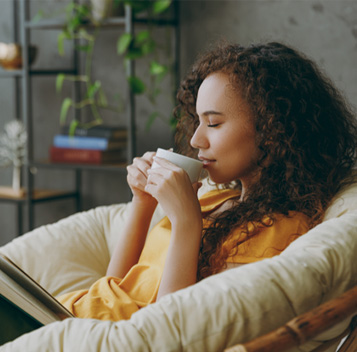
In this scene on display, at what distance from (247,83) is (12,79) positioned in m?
2.31

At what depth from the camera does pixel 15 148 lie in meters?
3.03

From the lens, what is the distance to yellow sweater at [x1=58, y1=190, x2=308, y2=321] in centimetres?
115

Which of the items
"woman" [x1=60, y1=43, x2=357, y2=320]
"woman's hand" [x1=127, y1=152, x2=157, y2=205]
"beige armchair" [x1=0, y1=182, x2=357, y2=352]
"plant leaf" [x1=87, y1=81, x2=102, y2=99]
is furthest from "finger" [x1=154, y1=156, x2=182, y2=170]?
"plant leaf" [x1=87, y1=81, x2=102, y2=99]

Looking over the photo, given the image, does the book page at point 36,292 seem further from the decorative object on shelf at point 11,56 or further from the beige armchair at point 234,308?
the decorative object on shelf at point 11,56

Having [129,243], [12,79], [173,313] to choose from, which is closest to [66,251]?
[129,243]

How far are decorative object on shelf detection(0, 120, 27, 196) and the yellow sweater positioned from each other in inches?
68.8

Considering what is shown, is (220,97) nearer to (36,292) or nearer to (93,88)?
(36,292)

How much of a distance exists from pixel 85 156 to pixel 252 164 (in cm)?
161

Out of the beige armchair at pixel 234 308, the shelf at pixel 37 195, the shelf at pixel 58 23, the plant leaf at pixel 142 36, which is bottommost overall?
the shelf at pixel 37 195

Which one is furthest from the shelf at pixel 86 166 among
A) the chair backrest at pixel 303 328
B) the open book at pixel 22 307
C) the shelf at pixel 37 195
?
the chair backrest at pixel 303 328

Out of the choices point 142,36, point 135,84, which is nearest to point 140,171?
point 135,84

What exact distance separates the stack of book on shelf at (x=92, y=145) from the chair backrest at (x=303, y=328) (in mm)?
1951

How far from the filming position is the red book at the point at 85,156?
2.70 metres

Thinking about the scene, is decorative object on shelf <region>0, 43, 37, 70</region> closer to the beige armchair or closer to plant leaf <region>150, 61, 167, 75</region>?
plant leaf <region>150, 61, 167, 75</region>
